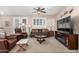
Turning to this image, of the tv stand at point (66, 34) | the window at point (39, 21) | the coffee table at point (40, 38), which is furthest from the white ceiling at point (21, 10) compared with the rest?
the coffee table at point (40, 38)

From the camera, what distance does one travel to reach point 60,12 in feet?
9.87

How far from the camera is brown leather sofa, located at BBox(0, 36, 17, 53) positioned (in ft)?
9.05

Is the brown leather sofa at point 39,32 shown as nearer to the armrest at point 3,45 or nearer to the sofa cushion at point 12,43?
the sofa cushion at point 12,43

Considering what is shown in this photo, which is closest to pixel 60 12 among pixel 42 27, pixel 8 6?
pixel 42 27

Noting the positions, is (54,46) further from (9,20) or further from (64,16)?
(9,20)

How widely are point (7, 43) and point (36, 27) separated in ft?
2.98

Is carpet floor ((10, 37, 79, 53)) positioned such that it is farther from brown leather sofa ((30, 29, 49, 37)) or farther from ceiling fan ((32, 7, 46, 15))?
ceiling fan ((32, 7, 46, 15))

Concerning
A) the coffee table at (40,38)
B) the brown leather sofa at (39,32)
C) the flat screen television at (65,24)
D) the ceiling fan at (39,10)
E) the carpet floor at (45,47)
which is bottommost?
the carpet floor at (45,47)

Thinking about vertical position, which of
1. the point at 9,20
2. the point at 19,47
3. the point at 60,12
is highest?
the point at 60,12

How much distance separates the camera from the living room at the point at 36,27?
9.28ft

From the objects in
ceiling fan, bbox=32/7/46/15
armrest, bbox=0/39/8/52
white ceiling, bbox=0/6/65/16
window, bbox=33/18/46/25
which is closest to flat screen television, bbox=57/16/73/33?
white ceiling, bbox=0/6/65/16

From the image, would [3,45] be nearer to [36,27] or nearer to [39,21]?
[36,27]

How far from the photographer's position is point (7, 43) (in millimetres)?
2824
